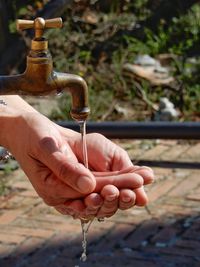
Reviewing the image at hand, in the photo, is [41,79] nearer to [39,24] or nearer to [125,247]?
[39,24]

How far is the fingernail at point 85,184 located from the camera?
1749mm

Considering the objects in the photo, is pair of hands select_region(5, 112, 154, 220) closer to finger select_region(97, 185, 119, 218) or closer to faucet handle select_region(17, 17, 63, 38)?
finger select_region(97, 185, 119, 218)

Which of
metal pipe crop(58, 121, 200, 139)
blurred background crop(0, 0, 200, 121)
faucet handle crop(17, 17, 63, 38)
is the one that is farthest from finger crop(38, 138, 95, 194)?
blurred background crop(0, 0, 200, 121)

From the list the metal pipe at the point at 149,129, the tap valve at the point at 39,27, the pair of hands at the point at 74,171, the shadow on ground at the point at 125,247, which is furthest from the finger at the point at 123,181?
the shadow on ground at the point at 125,247

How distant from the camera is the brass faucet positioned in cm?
170

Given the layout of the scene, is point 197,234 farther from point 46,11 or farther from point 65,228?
point 46,11

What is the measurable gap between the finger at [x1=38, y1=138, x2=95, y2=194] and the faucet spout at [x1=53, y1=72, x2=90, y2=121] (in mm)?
90

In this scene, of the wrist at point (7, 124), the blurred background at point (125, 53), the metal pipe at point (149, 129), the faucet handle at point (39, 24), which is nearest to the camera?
the faucet handle at point (39, 24)

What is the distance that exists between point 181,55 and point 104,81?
608mm

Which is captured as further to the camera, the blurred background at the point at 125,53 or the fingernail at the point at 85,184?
the blurred background at the point at 125,53

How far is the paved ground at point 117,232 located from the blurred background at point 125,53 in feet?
2.83

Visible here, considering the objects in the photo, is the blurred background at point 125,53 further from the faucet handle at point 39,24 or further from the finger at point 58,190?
the faucet handle at point 39,24

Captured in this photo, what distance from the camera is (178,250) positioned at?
334cm

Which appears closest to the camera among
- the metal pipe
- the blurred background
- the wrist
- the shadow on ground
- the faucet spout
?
the faucet spout
